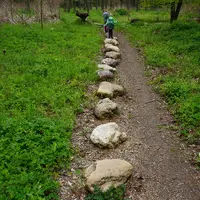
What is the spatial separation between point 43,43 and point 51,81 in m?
6.04

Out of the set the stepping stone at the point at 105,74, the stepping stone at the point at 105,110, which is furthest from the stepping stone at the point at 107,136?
the stepping stone at the point at 105,74

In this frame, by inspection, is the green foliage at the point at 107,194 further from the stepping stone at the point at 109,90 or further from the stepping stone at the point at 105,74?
the stepping stone at the point at 105,74

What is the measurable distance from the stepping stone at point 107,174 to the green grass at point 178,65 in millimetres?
2311

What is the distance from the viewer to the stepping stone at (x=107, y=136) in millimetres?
5863

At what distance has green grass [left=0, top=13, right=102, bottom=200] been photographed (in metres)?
4.57

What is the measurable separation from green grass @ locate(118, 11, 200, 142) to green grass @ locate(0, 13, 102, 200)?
2.95m

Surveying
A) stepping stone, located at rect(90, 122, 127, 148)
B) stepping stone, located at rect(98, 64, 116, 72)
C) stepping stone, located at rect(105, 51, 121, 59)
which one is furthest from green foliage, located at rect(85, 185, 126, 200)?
stepping stone, located at rect(105, 51, 121, 59)

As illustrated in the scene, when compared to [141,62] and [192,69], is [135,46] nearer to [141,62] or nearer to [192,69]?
[141,62]

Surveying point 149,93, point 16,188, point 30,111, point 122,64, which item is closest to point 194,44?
point 122,64

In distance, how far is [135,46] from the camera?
15.5 meters

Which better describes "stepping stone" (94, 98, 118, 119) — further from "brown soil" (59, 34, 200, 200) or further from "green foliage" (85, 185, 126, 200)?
"green foliage" (85, 185, 126, 200)

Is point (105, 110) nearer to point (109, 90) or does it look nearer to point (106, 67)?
point (109, 90)

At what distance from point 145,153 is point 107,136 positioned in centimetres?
99

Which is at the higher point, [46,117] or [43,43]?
[43,43]
